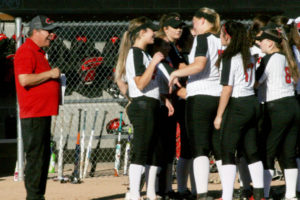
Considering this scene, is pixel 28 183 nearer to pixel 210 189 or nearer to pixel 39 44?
pixel 39 44

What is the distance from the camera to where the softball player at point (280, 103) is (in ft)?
24.9

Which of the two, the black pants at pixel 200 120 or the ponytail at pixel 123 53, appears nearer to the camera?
the black pants at pixel 200 120

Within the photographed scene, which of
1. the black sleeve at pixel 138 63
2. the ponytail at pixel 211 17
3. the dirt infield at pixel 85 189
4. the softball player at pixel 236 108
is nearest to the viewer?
the softball player at pixel 236 108

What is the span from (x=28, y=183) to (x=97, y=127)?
5.16 meters

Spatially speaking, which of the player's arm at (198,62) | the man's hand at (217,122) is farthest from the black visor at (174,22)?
the man's hand at (217,122)

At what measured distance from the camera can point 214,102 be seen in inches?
286

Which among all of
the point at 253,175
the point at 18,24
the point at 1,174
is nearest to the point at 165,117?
the point at 253,175

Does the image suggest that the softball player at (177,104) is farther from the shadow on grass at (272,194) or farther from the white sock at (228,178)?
the white sock at (228,178)

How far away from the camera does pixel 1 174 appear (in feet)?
35.9

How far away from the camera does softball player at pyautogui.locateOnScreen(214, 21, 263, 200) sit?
714cm

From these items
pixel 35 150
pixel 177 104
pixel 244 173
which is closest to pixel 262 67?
pixel 177 104

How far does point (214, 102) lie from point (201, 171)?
70cm

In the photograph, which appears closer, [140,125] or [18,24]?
[140,125]

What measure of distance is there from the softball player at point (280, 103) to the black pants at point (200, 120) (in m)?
0.70
